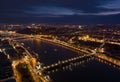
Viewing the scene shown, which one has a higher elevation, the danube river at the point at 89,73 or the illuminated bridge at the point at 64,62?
the illuminated bridge at the point at 64,62

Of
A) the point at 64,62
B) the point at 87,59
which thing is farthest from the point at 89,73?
the point at 87,59

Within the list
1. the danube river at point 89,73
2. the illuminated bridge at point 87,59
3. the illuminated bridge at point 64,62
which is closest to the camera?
the danube river at point 89,73

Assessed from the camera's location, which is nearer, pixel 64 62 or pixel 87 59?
pixel 64 62

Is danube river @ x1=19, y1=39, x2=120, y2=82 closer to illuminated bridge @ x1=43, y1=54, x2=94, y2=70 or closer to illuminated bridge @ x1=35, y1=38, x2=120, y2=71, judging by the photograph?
illuminated bridge @ x1=35, y1=38, x2=120, y2=71

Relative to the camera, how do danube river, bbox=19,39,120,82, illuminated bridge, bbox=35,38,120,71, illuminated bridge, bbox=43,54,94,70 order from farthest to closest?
illuminated bridge, bbox=35,38,120,71
illuminated bridge, bbox=43,54,94,70
danube river, bbox=19,39,120,82

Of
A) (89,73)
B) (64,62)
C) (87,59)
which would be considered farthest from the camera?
(87,59)

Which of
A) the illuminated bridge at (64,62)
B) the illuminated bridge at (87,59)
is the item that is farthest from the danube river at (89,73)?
the illuminated bridge at (64,62)

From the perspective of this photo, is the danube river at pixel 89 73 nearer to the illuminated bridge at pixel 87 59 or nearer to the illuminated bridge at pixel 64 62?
the illuminated bridge at pixel 87 59

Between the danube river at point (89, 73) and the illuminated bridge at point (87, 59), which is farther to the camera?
the illuminated bridge at point (87, 59)

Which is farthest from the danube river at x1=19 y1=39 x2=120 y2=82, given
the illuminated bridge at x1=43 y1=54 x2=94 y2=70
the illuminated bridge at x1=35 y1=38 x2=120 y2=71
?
the illuminated bridge at x1=43 y1=54 x2=94 y2=70

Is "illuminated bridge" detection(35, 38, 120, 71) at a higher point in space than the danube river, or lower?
higher

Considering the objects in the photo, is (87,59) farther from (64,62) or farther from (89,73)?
(89,73)
